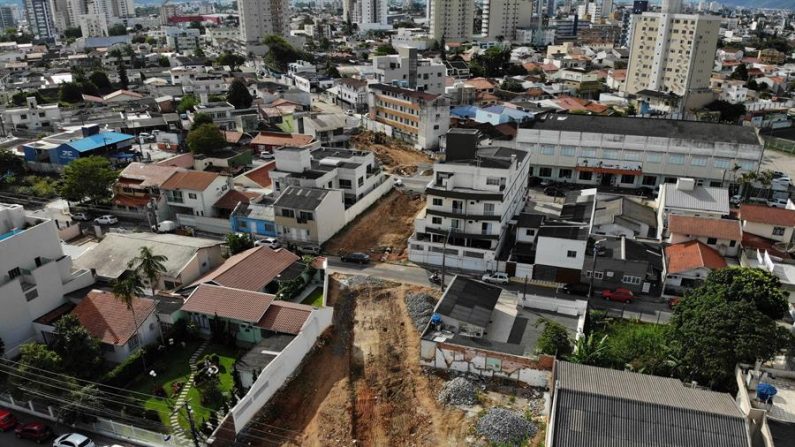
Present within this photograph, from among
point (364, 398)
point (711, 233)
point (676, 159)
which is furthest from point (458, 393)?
point (676, 159)

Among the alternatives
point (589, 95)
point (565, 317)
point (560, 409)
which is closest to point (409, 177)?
point (565, 317)

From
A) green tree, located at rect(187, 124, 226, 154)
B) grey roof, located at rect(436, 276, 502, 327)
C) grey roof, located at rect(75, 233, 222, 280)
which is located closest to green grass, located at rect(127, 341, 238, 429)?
grey roof, located at rect(75, 233, 222, 280)

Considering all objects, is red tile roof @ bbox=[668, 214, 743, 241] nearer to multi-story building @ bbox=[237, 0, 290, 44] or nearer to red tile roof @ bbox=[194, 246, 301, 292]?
red tile roof @ bbox=[194, 246, 301, 292]

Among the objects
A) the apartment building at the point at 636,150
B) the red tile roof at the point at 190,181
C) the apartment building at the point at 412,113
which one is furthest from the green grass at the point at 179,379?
the apartment building at the point at 412,113

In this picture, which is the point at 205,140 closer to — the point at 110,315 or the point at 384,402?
the point at 110,315

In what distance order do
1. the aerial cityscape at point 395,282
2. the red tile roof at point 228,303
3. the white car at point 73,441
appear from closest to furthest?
the white car at point 73,441 → the aerial cityscape at point 395,282 → the red tile roof at point 228,303

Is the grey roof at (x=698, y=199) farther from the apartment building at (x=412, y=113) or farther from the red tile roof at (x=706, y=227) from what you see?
the apartment building at (x=412, y=113)

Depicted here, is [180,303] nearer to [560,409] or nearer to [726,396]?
[560,409]
